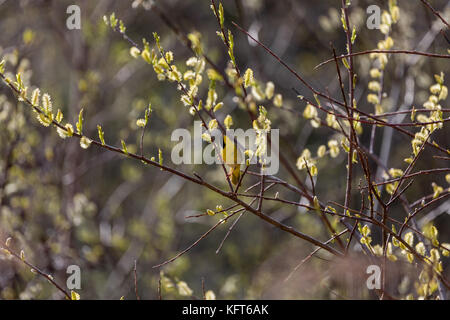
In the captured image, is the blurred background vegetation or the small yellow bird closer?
the small yellow bird

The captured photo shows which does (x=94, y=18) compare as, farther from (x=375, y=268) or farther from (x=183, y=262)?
(x=375, y=268)

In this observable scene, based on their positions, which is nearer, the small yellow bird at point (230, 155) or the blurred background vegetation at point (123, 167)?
the small yellow bird at point (230, 155)

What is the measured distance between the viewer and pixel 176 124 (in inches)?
142

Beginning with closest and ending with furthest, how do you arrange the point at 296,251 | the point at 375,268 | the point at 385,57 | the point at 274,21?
1. the point at 375,268
2. the point at 385,57
3. the point at 296,251
4. the point at 274,21

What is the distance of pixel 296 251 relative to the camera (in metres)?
3.36

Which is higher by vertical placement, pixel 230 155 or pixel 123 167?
pixel 123 167

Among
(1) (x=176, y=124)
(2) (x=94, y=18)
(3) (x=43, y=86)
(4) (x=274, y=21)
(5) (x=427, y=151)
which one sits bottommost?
(5) (x=427, y=151)

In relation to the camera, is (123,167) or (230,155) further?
(123,167)

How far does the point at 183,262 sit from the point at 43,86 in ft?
5.37

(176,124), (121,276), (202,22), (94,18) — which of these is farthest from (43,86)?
(202,22)
